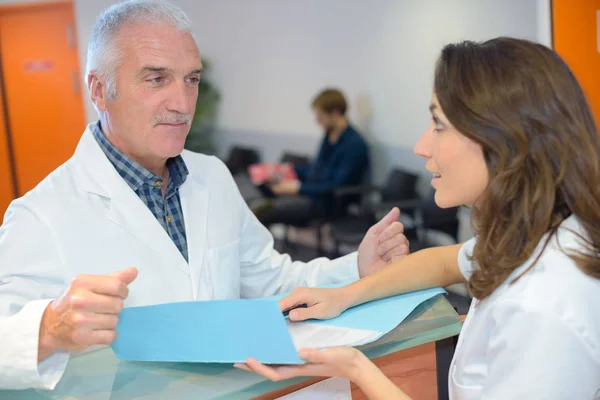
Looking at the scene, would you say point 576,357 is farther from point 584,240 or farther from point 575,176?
point 575,176

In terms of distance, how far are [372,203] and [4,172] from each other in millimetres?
5625

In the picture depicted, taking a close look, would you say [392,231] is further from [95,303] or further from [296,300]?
[95,303]

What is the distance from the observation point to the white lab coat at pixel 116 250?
48.8 inches

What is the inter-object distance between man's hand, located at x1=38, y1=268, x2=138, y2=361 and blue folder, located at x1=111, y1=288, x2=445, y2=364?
0.11 ft

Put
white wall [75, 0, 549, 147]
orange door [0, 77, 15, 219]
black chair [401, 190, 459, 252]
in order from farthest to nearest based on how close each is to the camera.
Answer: orange door [0, 77, 15, 219] → white wall [75, 0, 549, 147] → black chair [401, 190, 459, 252]

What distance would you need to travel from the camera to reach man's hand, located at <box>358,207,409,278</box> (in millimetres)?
1805

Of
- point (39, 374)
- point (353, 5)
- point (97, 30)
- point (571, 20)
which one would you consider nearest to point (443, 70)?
point (39, 374)

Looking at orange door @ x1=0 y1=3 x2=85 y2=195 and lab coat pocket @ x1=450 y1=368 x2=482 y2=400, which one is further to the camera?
orange door @ x1=0 y1=3 x2=85 y2=195

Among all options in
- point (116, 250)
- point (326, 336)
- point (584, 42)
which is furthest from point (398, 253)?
point (584, 42)

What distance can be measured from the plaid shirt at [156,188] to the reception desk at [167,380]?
1.84ft

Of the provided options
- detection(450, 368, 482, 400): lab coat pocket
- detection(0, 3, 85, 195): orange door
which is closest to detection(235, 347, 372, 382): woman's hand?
detection(450, 368, 482, 400): lab coat pocket

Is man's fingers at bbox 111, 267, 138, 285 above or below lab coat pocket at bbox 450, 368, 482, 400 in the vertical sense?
above

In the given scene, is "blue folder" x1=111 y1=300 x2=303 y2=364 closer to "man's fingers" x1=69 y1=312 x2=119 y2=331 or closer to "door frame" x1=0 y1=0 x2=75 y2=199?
"man's fingers" x1=69 y1=312 x2=119 y2=331

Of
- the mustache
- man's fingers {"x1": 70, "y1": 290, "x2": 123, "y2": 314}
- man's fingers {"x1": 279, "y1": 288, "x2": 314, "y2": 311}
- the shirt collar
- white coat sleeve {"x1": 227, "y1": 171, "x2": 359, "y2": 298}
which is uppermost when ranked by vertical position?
the mustache
